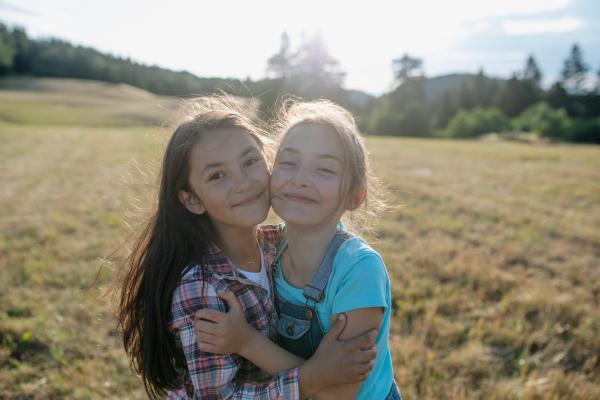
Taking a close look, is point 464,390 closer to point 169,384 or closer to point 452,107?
point 169,384

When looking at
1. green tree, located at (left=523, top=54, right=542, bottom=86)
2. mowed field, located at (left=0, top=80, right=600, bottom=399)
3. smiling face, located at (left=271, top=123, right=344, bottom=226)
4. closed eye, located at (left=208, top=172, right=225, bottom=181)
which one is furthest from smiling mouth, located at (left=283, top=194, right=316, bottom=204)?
green tree, located at (left=523, top=54, right=542, bottom=86)

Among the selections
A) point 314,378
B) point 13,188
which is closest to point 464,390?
point 314,378

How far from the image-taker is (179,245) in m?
1.73

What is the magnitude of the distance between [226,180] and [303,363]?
0.93 metres

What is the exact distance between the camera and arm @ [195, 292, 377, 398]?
1.45 meters

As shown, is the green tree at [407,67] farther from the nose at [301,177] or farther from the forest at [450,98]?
the nose at [301,177]

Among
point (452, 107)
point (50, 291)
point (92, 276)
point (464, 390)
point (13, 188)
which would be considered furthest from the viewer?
point (452, 107)

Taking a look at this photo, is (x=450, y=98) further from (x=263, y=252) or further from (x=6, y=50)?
(x=6, y=50)

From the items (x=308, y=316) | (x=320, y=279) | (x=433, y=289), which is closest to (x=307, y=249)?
(x=320, y=279)

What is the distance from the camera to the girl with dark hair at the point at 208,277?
4.94ft

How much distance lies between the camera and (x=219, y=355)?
1.51m

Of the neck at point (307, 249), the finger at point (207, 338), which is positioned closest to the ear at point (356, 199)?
the neck at point (307, 249)

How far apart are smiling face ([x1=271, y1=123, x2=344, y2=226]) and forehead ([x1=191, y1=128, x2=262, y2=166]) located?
0.28 m

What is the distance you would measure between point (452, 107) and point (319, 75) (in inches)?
962
